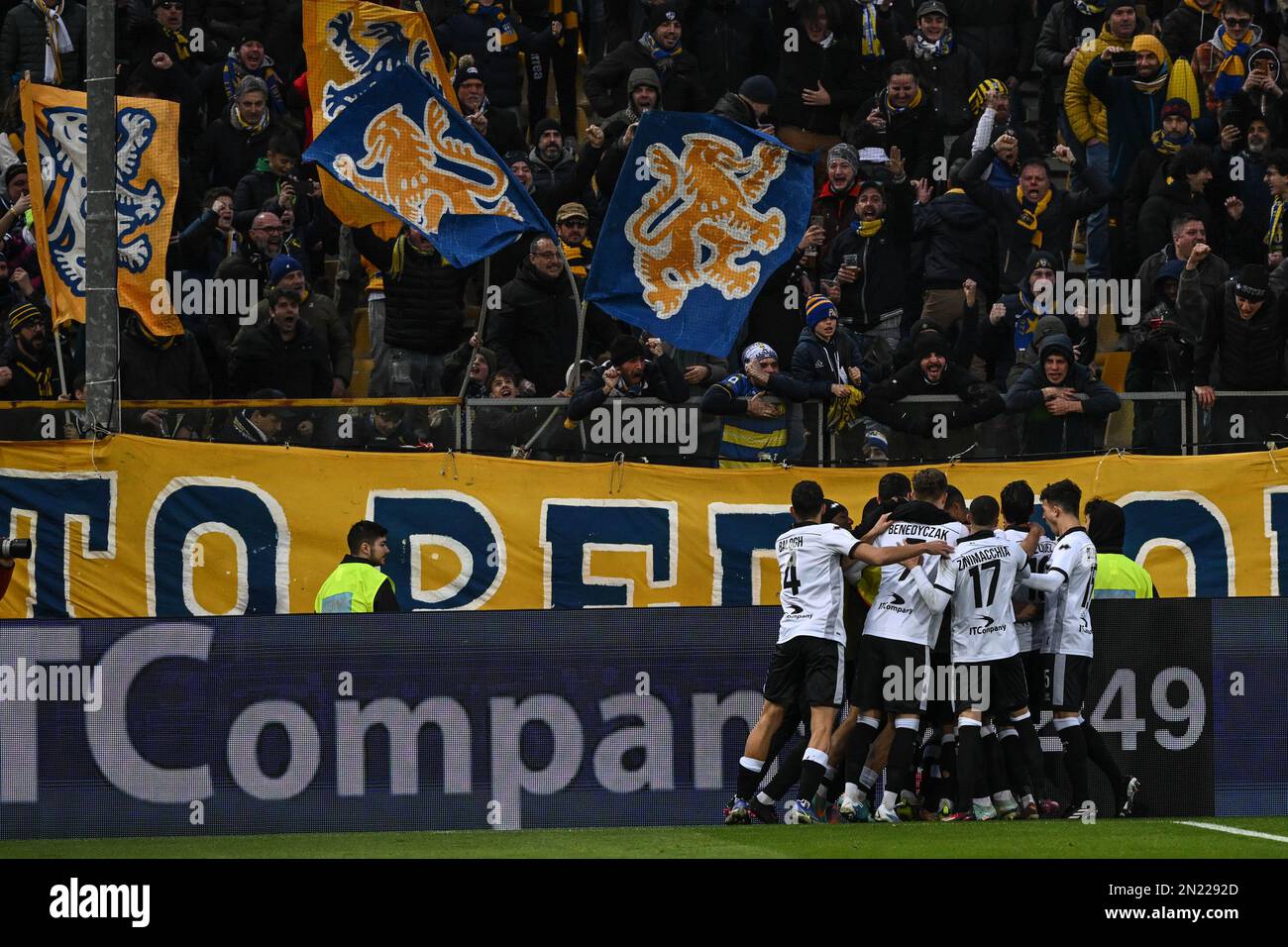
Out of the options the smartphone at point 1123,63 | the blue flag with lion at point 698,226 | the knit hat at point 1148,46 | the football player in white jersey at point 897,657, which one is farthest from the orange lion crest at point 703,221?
the knit hat at point 1148,46

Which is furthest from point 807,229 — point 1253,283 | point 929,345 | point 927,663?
point 927,663

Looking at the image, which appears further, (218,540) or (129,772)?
(218,540)

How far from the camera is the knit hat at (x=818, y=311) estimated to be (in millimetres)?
16641

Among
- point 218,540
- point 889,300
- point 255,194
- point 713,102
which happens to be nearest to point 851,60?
point 713,102

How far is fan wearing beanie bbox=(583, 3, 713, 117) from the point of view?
65.7ft

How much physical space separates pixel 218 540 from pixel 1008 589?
19.8 ft

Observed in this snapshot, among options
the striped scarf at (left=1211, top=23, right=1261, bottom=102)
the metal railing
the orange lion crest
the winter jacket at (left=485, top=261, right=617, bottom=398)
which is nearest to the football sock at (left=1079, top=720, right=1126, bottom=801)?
the metal railing

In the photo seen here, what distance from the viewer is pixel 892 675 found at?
13023 mm

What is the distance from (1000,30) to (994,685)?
10211mm

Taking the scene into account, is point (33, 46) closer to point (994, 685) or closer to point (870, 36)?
point (870, 36)

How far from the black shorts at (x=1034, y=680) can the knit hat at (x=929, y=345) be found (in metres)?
3.64

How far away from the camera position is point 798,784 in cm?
1352

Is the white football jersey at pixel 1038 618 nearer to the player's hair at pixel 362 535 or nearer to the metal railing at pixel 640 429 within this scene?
the metal railing at pixel 640 429

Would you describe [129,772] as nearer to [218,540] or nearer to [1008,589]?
[218,540]
